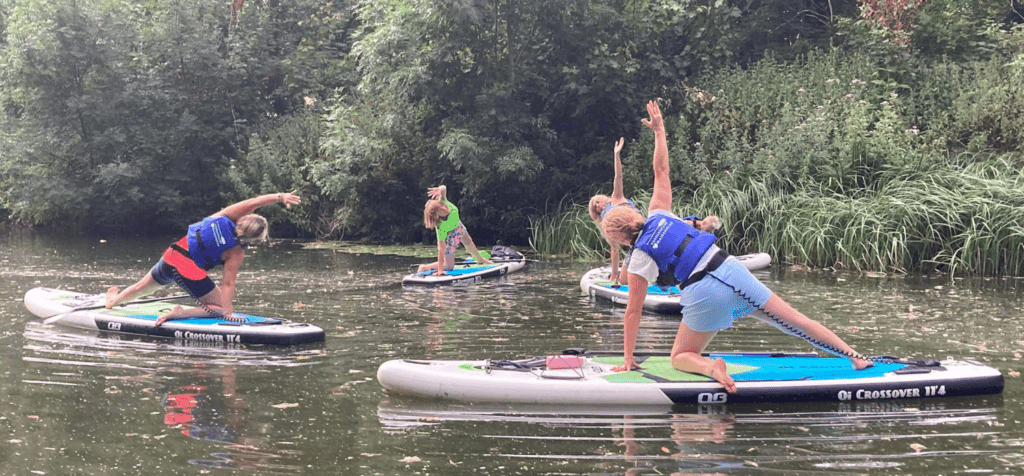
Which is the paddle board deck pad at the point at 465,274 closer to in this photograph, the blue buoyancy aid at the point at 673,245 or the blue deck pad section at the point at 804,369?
the blue deck pad section at the point at 804,369

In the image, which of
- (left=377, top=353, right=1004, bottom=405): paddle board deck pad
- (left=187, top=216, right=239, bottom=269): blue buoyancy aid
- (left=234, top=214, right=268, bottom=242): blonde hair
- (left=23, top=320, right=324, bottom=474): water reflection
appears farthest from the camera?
(left=187, top=216, right=239, bottom=269): blue buoyancy aid

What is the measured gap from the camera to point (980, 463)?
5324 mm

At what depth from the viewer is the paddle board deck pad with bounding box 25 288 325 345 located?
9.01 meters

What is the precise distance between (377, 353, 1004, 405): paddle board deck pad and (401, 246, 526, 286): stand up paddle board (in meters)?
6.50

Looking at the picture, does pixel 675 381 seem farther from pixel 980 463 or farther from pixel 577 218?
pixel 577 218

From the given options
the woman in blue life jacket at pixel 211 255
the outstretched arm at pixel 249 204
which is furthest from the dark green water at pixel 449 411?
the outstretched arm at pixel 249 204

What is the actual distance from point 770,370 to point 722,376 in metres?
0.48

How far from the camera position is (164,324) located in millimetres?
9484

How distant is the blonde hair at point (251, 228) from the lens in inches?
360

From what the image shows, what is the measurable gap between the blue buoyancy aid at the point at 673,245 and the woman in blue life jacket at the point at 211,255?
12.9ft

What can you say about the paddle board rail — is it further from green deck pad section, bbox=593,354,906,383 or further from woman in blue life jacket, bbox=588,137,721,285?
woman in blue life jacket, bbox=588,137,721,285

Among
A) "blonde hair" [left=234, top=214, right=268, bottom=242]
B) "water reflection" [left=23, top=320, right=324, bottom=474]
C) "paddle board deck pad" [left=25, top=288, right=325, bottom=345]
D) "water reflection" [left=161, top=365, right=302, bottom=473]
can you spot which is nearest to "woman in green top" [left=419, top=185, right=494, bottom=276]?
"paddle board deck pad" [left=25, top=288, right=325, bottom=345]

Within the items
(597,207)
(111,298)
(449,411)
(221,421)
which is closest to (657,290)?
(597,207)

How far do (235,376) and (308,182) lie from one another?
15156 millimetres
